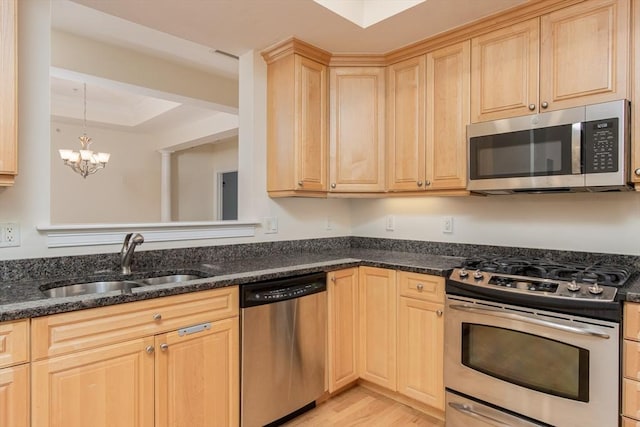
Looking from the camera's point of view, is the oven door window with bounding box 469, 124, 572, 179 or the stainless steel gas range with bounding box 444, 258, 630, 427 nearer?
the stainless steel gas range with bounding box 444, 258, 630, 427

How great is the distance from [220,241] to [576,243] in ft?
7.21

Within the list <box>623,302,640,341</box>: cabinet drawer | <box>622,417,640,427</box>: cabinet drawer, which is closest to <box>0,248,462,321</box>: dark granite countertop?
<box>623,302,640,341</box>: cabinet drawer

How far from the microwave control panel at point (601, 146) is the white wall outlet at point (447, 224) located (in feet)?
3.27

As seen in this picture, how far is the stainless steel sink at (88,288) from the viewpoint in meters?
1.75

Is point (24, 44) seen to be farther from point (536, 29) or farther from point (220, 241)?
point (536, 29)

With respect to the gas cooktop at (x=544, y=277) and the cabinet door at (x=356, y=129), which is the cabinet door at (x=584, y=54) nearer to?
the gas cooktop at (x=544, y=277)

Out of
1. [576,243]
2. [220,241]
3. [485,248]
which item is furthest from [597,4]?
[220,241]

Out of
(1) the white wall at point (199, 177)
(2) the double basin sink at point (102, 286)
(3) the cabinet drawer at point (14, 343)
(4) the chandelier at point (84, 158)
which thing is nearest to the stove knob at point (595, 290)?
(2) the double basin sink at point (102, 286)

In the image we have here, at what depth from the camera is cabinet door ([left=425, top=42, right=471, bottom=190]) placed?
235cm

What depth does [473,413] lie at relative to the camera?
1.94m

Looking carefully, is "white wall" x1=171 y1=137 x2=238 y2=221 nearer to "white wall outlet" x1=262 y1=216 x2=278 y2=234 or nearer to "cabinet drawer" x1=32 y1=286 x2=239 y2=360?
"white wall outlet" x1=262 y1=216 x2=278 y2=234

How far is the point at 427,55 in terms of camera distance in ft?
8.29

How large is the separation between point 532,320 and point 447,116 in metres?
1.33

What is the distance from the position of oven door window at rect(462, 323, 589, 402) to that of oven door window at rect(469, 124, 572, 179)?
2.83ft
